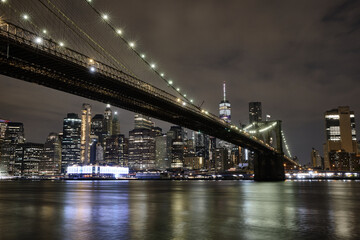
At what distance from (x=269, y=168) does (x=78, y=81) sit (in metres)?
57.7

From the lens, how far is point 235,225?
10.9 m

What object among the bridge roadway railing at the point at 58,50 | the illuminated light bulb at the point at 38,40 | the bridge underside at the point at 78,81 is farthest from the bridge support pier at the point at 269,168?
the illuminated light bulb at the point at 38,40

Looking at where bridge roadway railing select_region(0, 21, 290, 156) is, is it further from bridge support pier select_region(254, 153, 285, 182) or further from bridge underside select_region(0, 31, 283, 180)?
bridge support pier select_region(254, 153, 285, 182)

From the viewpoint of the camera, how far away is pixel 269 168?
81125mm

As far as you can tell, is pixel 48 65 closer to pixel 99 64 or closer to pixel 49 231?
pixel 99 64

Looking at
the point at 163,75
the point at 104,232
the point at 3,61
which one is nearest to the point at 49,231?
the point at 104,232

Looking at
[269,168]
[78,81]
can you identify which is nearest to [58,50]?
[78,81]

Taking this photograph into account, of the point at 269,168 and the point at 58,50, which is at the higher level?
the point at 58,50

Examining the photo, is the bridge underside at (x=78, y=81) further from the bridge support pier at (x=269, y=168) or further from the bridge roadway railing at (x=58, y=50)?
the bridge support pier at (x=269, y=168)

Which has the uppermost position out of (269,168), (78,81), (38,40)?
(38,40)

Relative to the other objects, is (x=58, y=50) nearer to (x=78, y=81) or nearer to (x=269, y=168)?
(x=78, y=81)

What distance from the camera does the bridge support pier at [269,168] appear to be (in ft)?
264

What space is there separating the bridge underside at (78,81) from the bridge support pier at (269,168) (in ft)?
98.6

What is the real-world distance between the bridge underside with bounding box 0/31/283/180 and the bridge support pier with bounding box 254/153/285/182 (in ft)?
98.6
